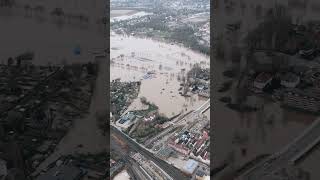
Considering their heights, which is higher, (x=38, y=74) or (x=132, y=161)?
(x=38, y=74)

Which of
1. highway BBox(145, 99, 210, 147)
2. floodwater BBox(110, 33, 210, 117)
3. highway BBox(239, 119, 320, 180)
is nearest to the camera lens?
highway BBox(239, 119, 320, 180)

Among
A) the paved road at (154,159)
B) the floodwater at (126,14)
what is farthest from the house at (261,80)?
the floodwater at (126,14)

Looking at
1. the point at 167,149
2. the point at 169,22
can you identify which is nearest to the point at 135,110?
the point at 167,149

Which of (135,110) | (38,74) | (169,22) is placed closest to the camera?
(38,74)

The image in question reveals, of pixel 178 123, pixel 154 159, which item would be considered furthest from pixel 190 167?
pixel 178 123

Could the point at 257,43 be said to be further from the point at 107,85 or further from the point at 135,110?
the point at 135,110

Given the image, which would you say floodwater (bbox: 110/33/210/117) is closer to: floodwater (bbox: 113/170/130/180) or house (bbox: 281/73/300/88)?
floodwater (bbox: 113/170/130/180)

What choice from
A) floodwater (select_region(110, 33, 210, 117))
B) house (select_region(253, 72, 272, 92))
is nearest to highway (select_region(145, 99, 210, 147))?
floodwater (select_region(110, 33, 210, 117))

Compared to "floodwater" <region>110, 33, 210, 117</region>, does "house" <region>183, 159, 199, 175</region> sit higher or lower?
lower
